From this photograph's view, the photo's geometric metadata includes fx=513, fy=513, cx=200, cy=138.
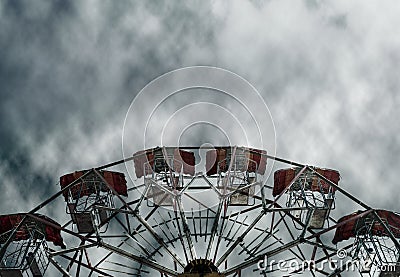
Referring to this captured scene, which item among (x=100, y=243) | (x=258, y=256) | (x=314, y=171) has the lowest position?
(x=258, y=256)

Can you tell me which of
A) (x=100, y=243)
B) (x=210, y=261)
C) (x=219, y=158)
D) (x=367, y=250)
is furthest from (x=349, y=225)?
(x=100, y=243)

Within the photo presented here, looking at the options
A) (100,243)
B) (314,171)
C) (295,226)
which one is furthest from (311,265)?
(100,243)

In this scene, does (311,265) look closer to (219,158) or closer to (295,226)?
(295,226)

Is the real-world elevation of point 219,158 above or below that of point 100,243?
above

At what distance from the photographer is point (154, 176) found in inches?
1251

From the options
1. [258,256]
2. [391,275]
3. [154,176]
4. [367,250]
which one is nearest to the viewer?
[258,256]

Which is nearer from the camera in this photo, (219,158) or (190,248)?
(190,248)

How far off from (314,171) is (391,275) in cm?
696

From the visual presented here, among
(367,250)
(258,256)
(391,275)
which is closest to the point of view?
(258,256)

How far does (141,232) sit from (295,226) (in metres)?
9.57

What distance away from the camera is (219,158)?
3350 centimetres

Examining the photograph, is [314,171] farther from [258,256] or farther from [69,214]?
[69,214]

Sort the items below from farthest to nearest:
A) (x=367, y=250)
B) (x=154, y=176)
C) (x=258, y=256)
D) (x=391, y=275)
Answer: (x=154, y=176) < (x=367, y=250) < (x=391, y=275) < (x=258, y=256)

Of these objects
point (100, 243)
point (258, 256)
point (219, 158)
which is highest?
point (219, 158)
